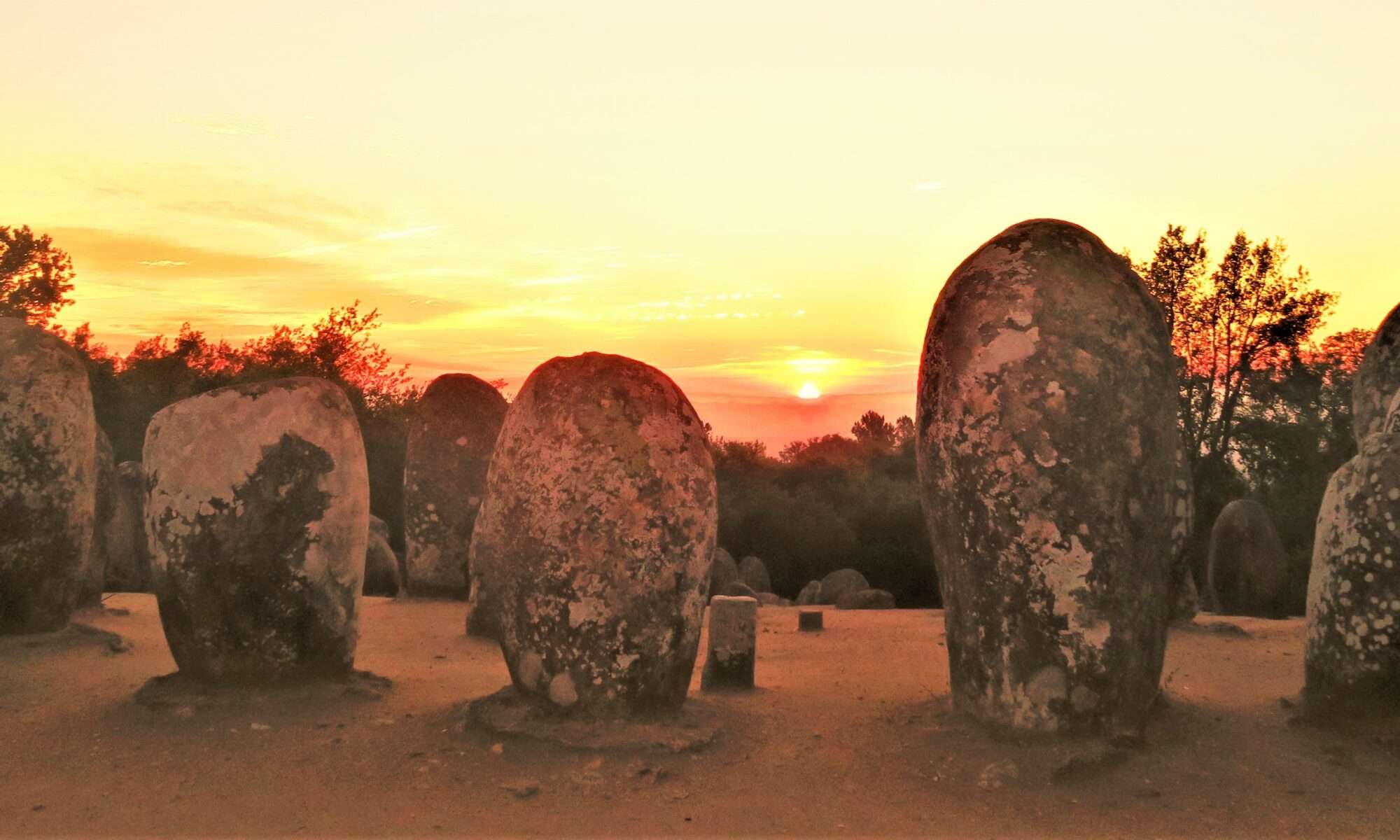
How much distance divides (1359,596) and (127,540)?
14140 mm

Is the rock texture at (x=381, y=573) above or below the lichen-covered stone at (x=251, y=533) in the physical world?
below

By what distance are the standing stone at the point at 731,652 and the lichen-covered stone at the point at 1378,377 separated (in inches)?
219

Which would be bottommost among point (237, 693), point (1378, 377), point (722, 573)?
point (722, 573)

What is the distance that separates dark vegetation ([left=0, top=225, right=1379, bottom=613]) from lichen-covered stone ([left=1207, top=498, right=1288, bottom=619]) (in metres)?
3.98

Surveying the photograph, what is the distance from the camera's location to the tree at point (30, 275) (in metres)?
26.7

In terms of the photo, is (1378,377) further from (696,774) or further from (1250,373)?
(1250,373)

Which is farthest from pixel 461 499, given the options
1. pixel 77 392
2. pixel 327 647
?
pixel 327 647

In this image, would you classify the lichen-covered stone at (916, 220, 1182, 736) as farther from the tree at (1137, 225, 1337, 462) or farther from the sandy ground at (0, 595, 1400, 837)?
the tree at (1137, 225, 1337, 462)

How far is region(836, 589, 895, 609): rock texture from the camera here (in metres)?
17.4

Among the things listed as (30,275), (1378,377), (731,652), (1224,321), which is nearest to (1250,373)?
(1224,321)

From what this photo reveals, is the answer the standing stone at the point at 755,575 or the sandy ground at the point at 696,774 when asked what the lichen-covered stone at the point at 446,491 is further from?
the standing stone at the point at 755,575

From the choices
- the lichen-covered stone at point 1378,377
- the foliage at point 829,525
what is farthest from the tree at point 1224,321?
the lichen-covered stone at point 1378,377

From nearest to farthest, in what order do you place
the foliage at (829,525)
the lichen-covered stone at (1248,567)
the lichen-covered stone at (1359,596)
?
the lichen-covered stone at (1359,596)
the lichen-covered stone at (1248,567)
the foliage at (829,525)

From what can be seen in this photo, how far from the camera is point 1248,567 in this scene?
47.8 ft
